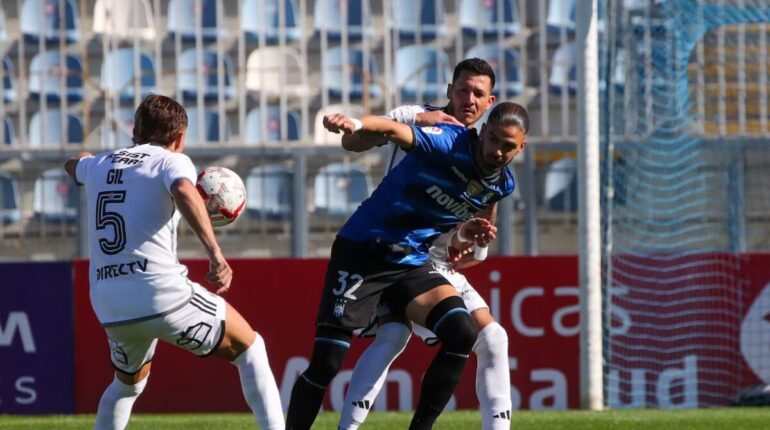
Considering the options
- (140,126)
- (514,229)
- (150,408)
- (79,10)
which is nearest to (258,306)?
(150,408)

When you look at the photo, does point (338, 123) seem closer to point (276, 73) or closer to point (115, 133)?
point (115, 133)

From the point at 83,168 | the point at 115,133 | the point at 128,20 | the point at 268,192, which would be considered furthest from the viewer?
the point at 128,20

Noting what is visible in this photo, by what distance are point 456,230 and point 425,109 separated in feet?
2.17

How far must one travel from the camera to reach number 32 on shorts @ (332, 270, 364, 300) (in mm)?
5992

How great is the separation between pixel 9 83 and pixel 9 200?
2867mm

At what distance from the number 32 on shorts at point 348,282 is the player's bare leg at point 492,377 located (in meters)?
0.69

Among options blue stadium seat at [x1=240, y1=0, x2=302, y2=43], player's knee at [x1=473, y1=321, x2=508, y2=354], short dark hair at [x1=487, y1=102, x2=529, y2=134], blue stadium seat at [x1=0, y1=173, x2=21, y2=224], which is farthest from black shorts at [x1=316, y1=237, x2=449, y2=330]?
blue stadium seat at [x1=240, y1=0, x2=302, y2=43]

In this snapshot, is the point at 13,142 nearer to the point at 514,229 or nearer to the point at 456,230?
the point at 514,229

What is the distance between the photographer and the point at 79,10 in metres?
16.1

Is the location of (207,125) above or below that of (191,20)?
below

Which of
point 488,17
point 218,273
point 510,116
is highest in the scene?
point 488,17

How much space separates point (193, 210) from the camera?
5.20 m

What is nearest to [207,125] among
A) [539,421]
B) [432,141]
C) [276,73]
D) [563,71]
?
[276,73]

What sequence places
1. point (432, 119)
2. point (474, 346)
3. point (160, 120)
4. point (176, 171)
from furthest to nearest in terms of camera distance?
1. point (474, 346)
2. point (432, 119)
3. point (160, 120)
4. point (176, 171)
